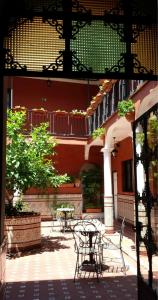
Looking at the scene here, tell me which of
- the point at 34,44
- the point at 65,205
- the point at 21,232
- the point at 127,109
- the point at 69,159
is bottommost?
the point at 21,232

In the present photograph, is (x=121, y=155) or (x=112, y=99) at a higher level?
(x=112, y=99)

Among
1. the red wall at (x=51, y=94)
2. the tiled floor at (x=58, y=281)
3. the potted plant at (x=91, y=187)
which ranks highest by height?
the red wall at (x=51, y=94)

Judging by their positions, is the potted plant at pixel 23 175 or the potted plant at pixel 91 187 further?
the potted plant at pixel 91 187

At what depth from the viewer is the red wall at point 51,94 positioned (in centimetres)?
1819

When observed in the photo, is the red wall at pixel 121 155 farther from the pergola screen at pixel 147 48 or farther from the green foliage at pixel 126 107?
the pergola screen at pixel 147 48

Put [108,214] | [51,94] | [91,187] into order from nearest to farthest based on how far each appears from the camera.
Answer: [108,214]
[91,187]
[51,94]

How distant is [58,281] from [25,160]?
365 centimetres

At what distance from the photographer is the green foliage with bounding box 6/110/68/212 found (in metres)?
9.11

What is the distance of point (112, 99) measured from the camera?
38.2 ft

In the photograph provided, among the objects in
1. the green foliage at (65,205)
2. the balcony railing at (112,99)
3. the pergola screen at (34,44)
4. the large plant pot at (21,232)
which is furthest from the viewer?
the green foliage at (65,205)

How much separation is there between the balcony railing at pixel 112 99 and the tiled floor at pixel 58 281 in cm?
459

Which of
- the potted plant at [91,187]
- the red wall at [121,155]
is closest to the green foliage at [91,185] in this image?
the potted plant at [91,187]

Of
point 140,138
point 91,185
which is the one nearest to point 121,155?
point 91,185

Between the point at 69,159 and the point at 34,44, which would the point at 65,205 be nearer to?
the point at 69,159
